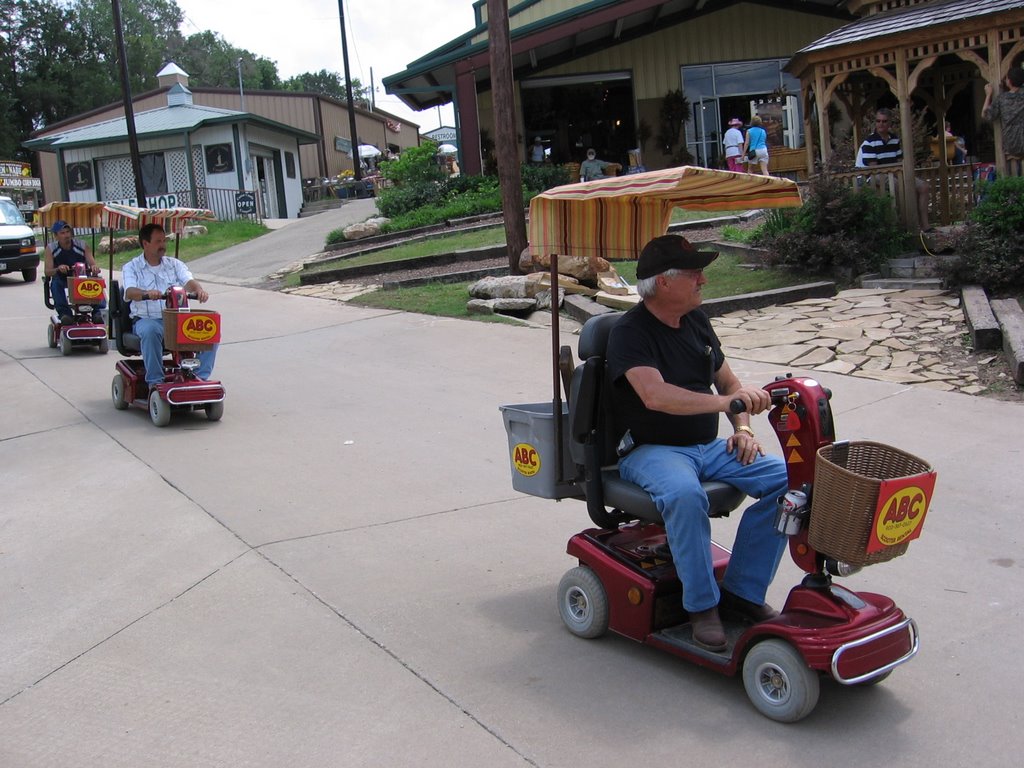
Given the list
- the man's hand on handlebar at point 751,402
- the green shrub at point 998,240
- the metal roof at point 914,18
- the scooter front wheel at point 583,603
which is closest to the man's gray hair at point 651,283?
the man's hand on handlebar at point 751,402

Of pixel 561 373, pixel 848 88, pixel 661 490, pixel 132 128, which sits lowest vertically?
pixel 661 490

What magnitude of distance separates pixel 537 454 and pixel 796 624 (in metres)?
1.39

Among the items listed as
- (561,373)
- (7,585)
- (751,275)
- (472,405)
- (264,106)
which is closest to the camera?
(561,373)

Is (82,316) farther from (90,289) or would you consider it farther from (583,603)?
(583,603)

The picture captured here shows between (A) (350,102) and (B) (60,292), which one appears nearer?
(B) (60,292)

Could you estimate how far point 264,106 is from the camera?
153 ft

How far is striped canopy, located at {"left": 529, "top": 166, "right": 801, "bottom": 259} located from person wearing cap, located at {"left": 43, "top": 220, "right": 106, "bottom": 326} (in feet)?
32.0

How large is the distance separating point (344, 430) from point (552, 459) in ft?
13.2

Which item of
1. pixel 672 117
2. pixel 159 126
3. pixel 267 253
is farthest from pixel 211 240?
pixel 672 117

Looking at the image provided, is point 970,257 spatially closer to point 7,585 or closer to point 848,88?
point 848,88

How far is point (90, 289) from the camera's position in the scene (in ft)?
41.0

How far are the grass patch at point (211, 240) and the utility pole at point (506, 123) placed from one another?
11.9m

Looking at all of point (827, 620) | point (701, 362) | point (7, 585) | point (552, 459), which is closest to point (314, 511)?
point (7, 585)

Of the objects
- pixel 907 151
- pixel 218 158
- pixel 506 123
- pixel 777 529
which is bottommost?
pixel 777 529
